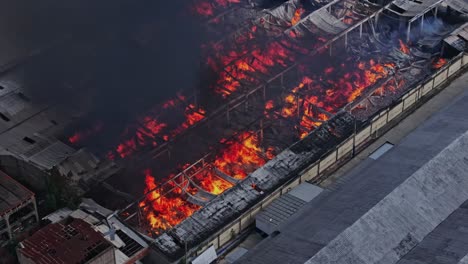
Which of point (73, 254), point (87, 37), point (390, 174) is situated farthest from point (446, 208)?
point (87, 37)

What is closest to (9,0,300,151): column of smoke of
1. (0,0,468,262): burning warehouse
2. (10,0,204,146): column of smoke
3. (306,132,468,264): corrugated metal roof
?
(10,0,204,146): column of smoke

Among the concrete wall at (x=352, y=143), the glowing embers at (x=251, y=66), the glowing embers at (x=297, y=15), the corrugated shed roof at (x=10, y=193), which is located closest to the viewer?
the concrete wall at (x=352, y=143)

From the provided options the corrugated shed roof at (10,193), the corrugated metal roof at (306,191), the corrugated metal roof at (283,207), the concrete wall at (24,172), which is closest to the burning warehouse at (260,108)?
the corrugated metal roof at (283,207)

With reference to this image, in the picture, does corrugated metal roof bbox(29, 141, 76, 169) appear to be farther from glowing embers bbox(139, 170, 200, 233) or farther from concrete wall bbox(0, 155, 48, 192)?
glowing embers bbox(139, 170, 200, 233)

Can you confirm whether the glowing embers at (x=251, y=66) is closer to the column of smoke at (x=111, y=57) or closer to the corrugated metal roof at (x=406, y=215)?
the column of smoke at (x=111, y=57)

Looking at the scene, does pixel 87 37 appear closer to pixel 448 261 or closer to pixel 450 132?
pixel 450 132

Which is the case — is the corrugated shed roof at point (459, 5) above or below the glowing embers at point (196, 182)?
above

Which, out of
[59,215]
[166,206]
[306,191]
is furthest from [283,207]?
[59,215]
